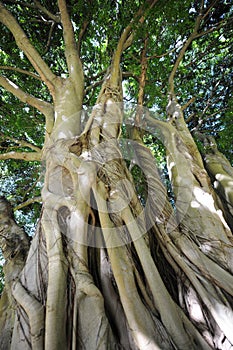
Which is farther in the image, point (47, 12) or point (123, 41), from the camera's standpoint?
point (47, 12)

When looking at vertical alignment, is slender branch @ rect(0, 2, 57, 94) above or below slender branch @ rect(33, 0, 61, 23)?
below

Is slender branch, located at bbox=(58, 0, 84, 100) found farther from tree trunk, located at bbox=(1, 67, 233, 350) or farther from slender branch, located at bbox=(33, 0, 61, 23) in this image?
tree trunk, located at bbox=(1, 67, 233, 350)

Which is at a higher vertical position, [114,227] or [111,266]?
[114,227]

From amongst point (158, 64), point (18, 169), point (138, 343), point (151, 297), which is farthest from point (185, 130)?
point (18, 169)

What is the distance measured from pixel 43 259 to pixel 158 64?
4.51 m

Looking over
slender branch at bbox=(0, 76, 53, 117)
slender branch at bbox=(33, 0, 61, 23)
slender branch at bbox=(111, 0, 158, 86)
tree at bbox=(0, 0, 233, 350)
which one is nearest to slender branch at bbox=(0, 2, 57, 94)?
tree at bbox=(0, 0, 233, 350)

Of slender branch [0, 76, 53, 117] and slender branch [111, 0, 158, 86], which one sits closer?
slender branch [0, 76, 53, 117]

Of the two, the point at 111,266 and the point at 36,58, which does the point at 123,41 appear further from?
the point at 111,266

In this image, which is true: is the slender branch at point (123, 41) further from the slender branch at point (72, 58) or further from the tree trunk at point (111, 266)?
the tree trunk at point (111, 266)

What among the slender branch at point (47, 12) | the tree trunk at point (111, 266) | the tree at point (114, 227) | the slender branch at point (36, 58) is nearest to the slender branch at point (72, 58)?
the tree at point (114, 227)

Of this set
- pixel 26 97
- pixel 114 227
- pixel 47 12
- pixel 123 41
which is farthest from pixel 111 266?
pixel 47 12

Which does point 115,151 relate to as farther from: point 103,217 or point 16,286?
point 16,286

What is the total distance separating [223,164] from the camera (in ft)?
13.1

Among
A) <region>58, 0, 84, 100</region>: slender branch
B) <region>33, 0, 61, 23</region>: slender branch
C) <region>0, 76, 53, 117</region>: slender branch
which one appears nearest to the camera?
<region>0, 76, 53, 117</region>: slender branch
